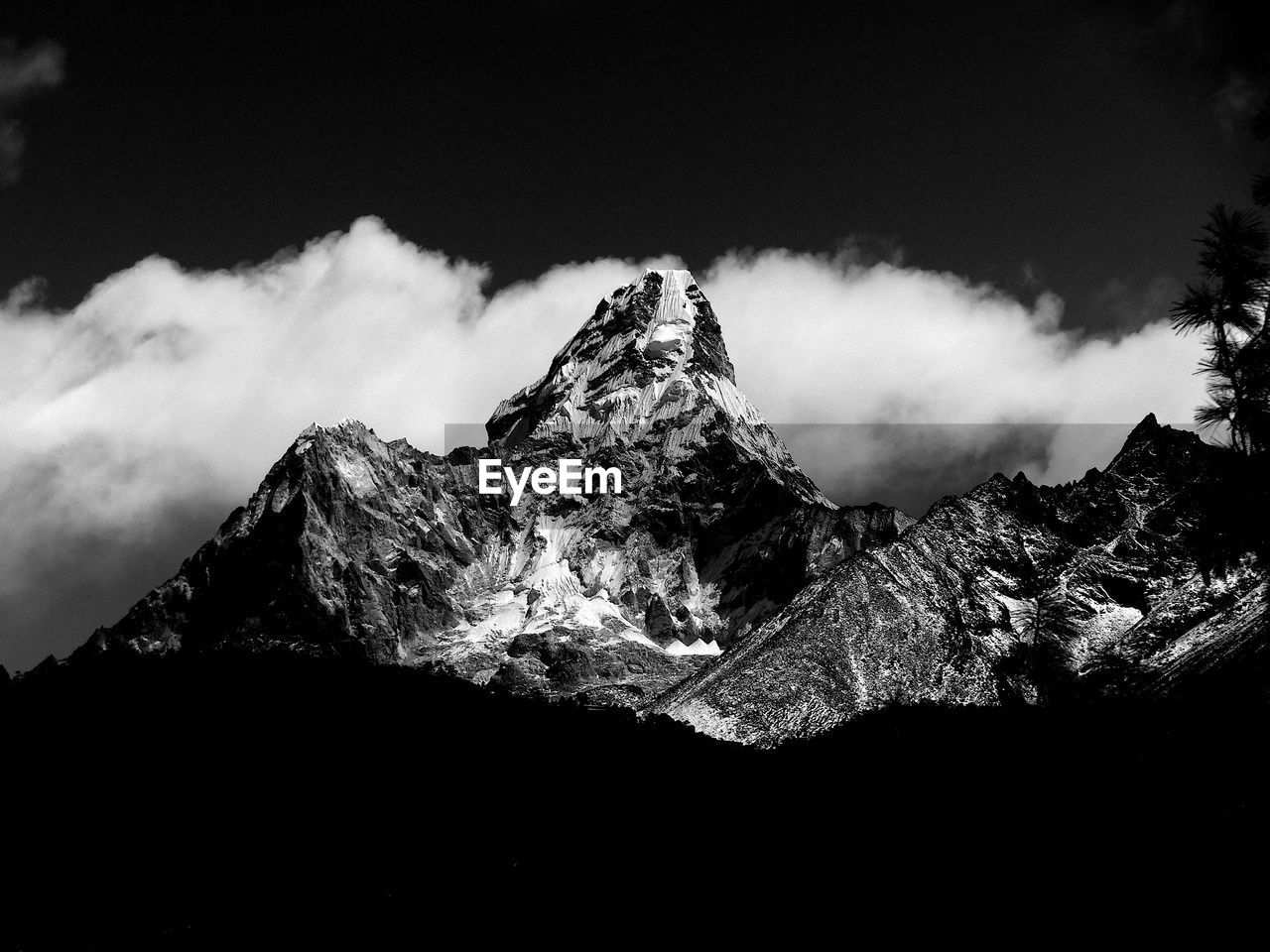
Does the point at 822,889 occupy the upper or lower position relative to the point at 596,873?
lower

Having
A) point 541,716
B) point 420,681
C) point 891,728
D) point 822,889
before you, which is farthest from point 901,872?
point 891,728

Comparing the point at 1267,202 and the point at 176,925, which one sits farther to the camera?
Answer: the point at 176,925

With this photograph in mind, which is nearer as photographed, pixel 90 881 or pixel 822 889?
pixel 90 881

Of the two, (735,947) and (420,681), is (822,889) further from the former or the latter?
(420,681)

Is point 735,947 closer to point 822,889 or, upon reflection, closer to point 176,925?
point 822,889

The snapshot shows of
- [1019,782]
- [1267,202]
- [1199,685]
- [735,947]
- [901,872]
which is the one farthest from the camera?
[1199,685]

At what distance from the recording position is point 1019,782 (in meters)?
106

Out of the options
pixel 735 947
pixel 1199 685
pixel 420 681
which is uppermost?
pixel 420 681

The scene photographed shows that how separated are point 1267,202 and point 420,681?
72.5 meters

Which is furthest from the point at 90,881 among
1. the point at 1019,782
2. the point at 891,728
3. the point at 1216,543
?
the point at 891,728

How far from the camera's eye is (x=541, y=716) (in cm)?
8925

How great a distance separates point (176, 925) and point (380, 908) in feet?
25.1

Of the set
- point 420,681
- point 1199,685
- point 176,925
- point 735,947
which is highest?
point 420,681

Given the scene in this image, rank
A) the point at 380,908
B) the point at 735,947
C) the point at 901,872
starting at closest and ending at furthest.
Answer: the point at 380,908
the point at 735,947
the point at 901,872
